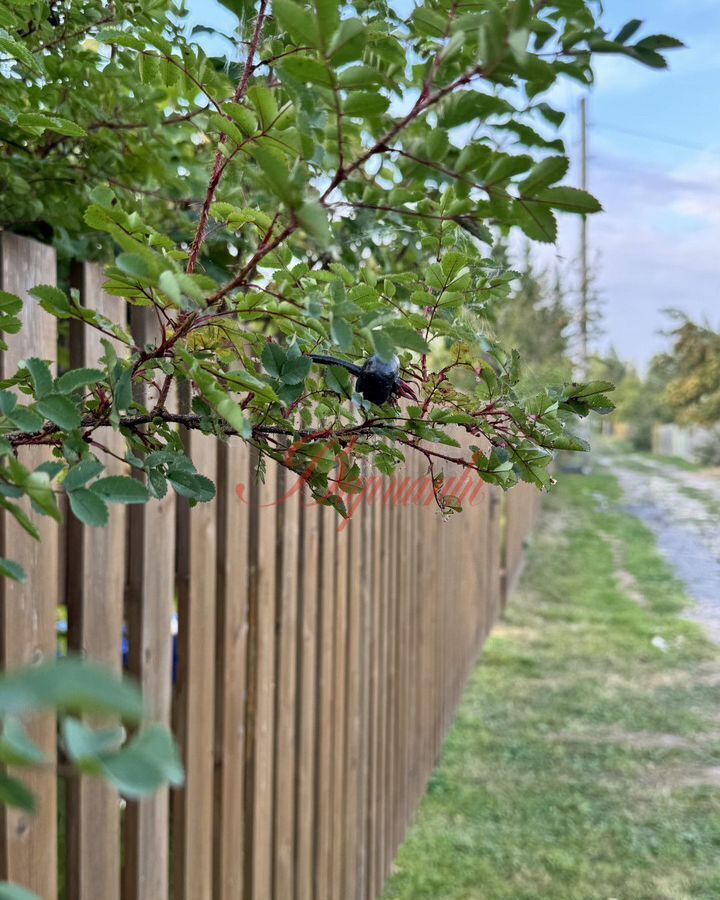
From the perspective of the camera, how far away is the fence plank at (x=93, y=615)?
1.23 m

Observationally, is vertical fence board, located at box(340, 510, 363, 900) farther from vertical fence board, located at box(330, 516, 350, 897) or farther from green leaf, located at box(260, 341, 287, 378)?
green leaf, located at box(260, 341, 287, 378)

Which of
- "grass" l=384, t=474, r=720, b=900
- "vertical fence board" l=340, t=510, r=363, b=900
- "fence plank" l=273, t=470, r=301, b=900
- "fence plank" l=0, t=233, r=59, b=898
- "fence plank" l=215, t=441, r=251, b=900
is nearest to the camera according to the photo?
"fence plank" l=0, t=233, r=59, b=898

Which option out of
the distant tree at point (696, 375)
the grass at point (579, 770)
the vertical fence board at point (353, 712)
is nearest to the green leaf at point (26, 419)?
the vertical fence board at point (353, 712)

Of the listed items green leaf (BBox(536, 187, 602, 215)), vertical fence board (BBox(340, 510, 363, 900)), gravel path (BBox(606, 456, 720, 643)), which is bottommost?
gravel path (BBox(606, 456, 720, 643))

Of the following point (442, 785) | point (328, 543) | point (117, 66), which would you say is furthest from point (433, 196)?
point (442, 785)

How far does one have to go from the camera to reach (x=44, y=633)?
116 cm

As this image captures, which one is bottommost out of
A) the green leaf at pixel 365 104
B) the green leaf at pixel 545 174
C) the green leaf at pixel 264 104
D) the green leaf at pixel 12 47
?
the green leaf at pixel 545 174

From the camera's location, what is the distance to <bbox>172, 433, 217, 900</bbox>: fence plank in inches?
60.1

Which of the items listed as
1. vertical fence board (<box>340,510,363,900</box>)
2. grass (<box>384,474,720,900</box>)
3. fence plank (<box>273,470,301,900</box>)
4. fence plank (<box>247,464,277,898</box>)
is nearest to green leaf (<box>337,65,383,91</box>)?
fence plank (<box>247,464,277,898</box>)

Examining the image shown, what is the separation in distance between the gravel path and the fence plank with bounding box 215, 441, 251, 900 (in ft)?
20.6

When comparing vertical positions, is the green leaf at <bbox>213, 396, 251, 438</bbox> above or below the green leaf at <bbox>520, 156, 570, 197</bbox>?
below

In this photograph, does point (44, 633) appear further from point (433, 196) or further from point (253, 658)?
point (433, 196)

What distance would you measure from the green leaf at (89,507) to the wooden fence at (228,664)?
191 mm

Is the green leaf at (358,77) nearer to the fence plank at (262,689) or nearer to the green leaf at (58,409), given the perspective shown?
the green leaf at (58,409)
